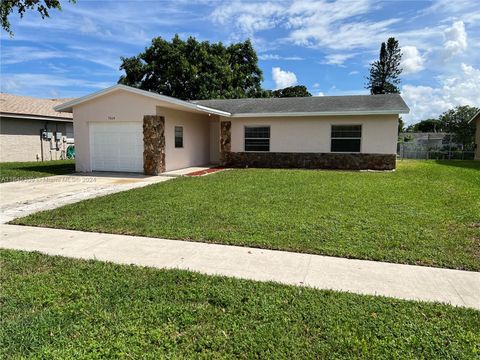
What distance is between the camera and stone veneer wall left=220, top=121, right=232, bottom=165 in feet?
61.4

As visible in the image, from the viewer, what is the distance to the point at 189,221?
657cm

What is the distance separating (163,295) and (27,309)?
129 centimetres

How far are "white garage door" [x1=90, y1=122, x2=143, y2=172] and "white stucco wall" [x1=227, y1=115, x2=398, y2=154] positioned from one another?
5568 millimetres

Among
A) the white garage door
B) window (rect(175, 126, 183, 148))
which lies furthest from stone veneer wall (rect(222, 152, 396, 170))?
the white garage door

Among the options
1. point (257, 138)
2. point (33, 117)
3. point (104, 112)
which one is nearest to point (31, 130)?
point (33, 117)

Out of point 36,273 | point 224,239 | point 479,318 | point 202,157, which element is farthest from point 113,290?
point 202,157

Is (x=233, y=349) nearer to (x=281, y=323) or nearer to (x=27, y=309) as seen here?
(x=281, y=323)

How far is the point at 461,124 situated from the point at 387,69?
13709 mm

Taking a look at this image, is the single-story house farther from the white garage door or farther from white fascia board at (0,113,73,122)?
white fascia board at (0,113,73,122)

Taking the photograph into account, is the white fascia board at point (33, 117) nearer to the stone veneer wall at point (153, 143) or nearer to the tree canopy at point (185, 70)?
the stone veneer wall at point (153, 143)

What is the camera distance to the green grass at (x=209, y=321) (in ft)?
8.94

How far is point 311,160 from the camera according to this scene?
17578mm

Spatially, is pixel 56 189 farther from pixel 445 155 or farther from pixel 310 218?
pixel 445 155

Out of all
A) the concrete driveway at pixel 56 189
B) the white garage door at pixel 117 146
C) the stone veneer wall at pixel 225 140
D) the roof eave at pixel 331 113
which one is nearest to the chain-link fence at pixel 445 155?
the roof eave at pixel 331 113
